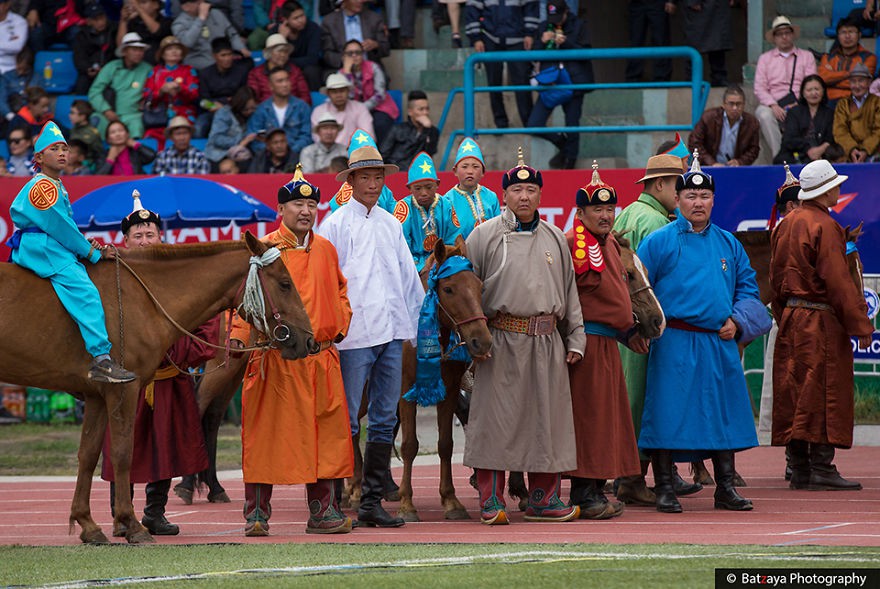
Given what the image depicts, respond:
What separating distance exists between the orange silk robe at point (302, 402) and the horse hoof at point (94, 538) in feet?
3.16

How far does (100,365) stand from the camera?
29.7ft

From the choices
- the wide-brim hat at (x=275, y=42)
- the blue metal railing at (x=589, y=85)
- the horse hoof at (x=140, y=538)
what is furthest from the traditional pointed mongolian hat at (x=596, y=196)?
the wide-brim hat at (x=275, y=42)

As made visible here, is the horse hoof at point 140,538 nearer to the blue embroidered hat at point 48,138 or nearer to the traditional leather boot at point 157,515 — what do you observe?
the traditional leather boot at point 157,515

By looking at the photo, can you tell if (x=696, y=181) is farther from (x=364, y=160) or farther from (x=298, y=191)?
(x=298, y=191)

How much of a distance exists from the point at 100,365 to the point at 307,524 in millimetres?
1759

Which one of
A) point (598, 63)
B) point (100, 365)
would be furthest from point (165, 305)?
point (598, 63)

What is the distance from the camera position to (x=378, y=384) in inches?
385

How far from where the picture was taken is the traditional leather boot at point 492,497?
31.4 ft

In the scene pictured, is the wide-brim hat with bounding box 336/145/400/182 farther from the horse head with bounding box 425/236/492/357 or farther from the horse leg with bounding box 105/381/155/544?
the horse leg with bounding box 105/381/155/544

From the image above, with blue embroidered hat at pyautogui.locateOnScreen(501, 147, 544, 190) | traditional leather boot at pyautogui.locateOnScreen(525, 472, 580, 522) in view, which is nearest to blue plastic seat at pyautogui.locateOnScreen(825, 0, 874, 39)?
blue embroidered hat at pyautogui.locateOnScreen(501, 147, 544, 190)

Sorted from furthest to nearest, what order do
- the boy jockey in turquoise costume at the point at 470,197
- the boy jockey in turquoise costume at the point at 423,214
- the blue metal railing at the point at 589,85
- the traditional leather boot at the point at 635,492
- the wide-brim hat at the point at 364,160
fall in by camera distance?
the blue metal railing at the point at 589,85
the boy jockey in turquoise costume at the point at 470,197
the boy jockey in turquoise costume at the point at 423,214
the traditional leather boot at the point at 635,492
the wide-brim hat at the point at 364,160

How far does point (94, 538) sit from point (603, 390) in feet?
11.2

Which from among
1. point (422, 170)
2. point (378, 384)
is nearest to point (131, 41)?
point (422, 170)

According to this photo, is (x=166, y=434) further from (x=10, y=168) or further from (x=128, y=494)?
(x=10, y=168)
